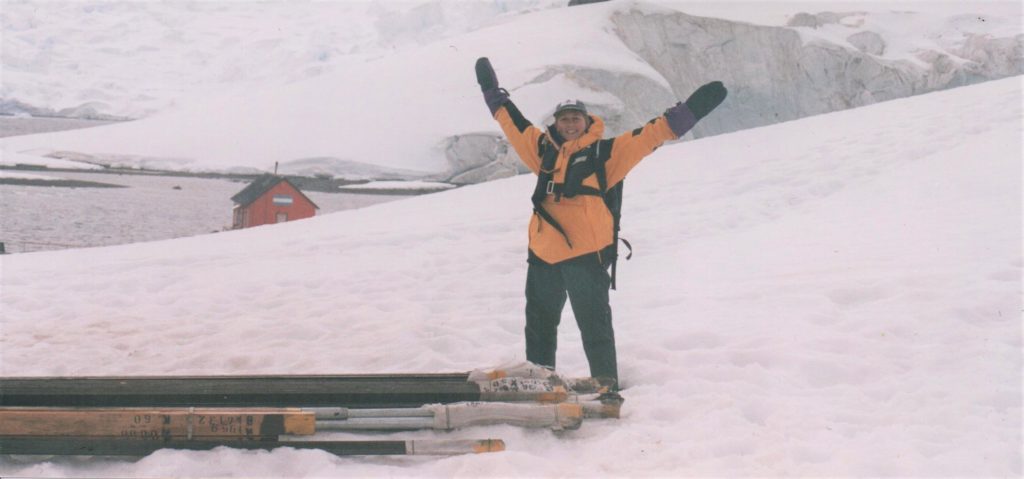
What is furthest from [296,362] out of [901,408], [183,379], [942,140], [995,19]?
[995,19]

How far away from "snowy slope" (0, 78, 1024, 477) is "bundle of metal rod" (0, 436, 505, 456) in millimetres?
66

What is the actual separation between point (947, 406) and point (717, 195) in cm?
759

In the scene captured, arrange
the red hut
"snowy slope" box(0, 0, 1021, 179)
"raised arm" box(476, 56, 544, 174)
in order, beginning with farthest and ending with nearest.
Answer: "snowy slope" box(0, 0, 1021, 179), the red hut, "raised arm" box(476, 56, 544, 174)

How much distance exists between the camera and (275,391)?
4.20 meters

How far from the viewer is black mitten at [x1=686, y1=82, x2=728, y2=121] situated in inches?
173

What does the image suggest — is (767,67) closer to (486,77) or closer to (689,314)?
(689,314)

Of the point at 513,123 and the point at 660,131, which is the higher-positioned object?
the point at 513,123

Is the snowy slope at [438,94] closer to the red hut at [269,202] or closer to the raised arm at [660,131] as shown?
the red hut at [269,202]

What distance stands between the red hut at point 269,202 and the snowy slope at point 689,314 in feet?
43.7

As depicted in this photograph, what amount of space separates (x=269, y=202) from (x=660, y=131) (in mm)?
22516

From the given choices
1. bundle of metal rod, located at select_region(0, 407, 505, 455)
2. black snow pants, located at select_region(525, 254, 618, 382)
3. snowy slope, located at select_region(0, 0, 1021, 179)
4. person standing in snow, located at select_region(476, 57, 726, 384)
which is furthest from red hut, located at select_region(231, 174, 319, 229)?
bundle of metal rod, located at select_region(0, 407, 505, 455)

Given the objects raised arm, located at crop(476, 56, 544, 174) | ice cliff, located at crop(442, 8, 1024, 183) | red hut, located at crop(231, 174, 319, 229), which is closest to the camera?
raised arm, located at crop(476, 56, 544, 174)

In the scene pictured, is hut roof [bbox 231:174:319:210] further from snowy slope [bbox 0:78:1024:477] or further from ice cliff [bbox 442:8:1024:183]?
ice cliff [bbox 442:8:1024:183]

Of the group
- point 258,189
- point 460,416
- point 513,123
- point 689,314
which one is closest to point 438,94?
point 258,189
